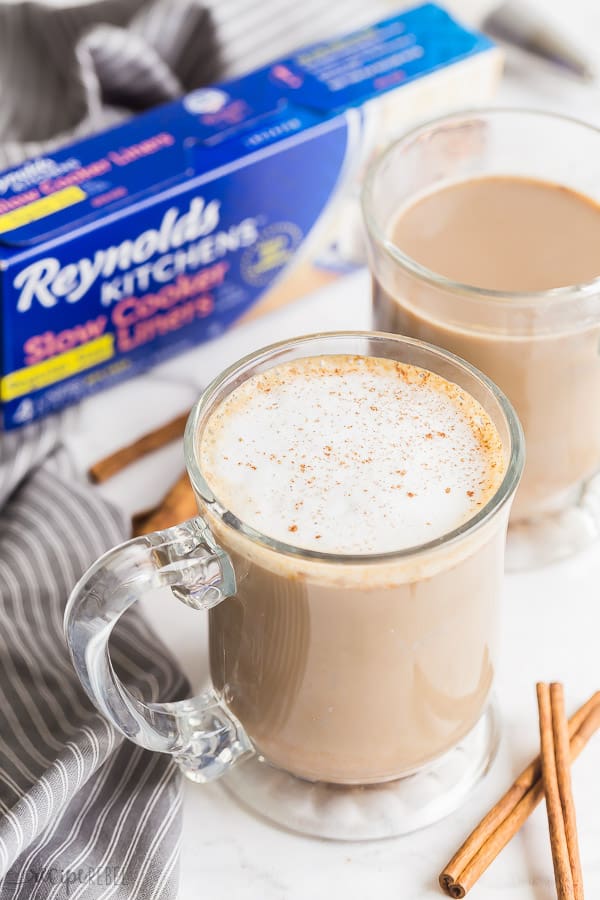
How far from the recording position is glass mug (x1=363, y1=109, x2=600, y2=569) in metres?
0.93

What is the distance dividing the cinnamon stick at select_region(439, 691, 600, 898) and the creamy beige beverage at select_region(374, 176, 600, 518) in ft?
0.72

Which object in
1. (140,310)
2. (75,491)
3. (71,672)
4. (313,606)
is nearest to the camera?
(313,606)

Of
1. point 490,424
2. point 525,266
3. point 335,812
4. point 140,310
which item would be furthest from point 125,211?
point 335,812

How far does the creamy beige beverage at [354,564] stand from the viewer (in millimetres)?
735

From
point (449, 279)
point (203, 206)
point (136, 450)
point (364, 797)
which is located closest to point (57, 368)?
point (136, 450)

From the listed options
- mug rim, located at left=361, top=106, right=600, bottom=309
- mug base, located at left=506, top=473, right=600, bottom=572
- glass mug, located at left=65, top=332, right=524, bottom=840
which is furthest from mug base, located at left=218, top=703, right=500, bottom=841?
mug rim, located at left=361, top=106, right=600, bottom=309

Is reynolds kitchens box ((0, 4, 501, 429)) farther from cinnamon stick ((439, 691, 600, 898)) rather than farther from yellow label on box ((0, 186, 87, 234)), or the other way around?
cinnamon stick ((439, 691, 600, 898))

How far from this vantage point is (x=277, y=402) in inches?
32.9

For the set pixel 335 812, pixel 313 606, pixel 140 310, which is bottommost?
pixel 335 812

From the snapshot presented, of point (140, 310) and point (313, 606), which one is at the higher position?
point (313, 606)

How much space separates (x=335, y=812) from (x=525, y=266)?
48cm

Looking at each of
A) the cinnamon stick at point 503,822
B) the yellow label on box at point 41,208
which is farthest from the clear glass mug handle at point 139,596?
the yellow label on box at point 41,208

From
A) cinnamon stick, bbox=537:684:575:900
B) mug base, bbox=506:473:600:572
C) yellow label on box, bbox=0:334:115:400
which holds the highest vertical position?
yellow label on box, bbox=0:334:115:400

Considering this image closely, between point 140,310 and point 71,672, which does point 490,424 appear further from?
point 140,310
